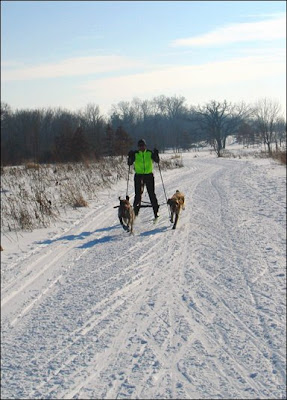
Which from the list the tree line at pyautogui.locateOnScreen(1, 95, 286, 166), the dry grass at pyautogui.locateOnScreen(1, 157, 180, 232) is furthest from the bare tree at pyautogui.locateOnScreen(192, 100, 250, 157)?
the dry grass at pyautogui.locateOnScreen(1, 157, 180, 232)

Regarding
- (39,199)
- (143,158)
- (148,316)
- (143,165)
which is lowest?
(148,316)

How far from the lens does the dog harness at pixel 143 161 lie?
11203 mm

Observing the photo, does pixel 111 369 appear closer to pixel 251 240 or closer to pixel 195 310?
pixel 195 310

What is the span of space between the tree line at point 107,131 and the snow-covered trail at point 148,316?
2223 cm

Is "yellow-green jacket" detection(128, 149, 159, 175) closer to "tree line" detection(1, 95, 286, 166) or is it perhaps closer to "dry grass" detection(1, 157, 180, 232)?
"dry grass" detection(1, 157, 180, 232)

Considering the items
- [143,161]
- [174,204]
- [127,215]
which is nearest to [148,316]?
[127,215]

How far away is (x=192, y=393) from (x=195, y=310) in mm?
1774

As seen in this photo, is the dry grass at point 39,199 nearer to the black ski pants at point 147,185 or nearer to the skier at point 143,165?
the black ski pants at point 147,185

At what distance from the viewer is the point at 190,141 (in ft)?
279

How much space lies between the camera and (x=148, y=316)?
5.60 m

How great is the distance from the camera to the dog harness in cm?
1120

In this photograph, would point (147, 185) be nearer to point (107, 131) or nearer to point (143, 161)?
point (143, 161)

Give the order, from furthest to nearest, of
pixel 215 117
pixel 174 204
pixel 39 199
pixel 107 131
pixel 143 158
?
pixel 215 117, pixel 107 131, pixel 39 199, pixel 143 158, pixel 174 204

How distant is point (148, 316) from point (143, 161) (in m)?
6.11
